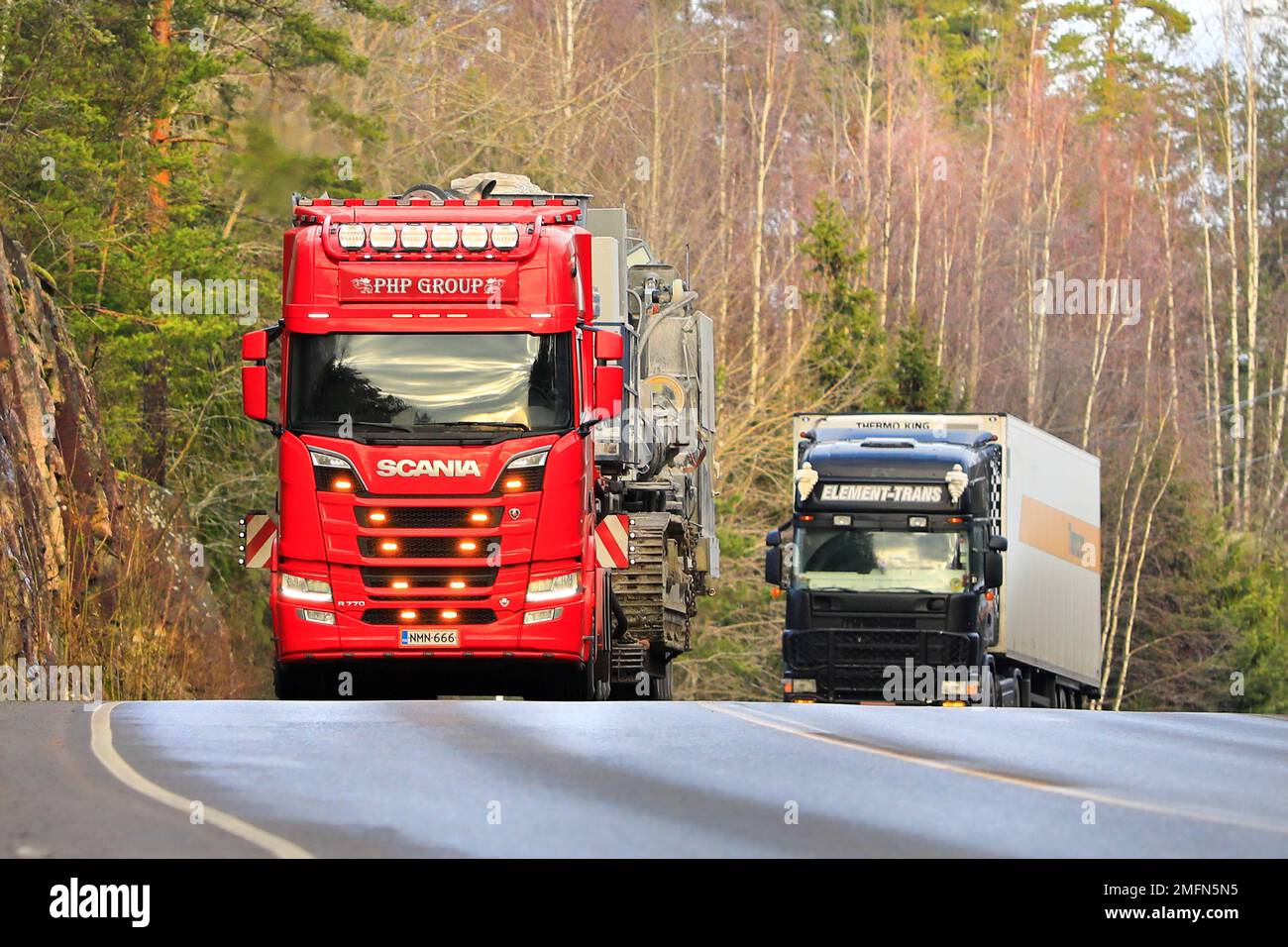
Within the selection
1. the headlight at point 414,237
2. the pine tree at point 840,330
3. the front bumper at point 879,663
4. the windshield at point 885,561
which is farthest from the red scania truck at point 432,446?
the pine tree at point 840,330

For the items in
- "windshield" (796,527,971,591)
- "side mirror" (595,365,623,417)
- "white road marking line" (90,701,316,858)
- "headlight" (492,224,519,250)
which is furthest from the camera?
"windshield" (796,527,971,591)

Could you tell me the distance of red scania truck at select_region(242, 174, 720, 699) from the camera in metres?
18.6

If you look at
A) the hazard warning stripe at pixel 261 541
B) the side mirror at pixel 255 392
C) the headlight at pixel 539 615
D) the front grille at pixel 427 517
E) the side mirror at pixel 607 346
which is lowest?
the headlight at pixel 539 615

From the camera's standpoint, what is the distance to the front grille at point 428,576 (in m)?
18.7

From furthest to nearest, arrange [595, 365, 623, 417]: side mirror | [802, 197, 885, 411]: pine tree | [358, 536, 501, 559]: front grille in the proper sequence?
[802, 197, 885, 411]: pine tree → [595, 365, 623, 417]: side mirror → [358, 536, 501, 559]: front grille

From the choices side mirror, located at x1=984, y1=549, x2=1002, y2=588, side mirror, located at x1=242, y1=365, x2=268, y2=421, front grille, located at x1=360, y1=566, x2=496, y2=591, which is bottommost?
side mirror, located at x1=984, y1=549, x2=1002, y2=588

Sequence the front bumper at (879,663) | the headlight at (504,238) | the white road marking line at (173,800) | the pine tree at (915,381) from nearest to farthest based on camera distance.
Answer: the white road marking line at (173,800), the headlight at (504,238), the front bumper at (879,663), the pine tree at (915,381)

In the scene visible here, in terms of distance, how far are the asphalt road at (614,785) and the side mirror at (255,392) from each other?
9.43ft

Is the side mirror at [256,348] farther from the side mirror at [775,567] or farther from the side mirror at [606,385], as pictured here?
the side mirror at [775,567]

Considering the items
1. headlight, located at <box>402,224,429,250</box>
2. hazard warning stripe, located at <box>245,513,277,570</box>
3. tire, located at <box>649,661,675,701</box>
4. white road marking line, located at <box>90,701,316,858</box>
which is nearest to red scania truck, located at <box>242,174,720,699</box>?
headlight, located at <box>402,224,429,250</box>

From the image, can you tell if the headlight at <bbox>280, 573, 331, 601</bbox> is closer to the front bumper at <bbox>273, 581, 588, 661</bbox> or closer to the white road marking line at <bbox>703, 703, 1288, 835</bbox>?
the front bumper at <bbox>273, 581, 588, 661</bbox>

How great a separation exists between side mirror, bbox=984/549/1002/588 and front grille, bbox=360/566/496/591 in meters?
12.7

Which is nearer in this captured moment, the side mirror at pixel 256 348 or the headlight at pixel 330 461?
the headlight at pixel 330 461

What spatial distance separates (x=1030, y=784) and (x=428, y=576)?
7865 mm
